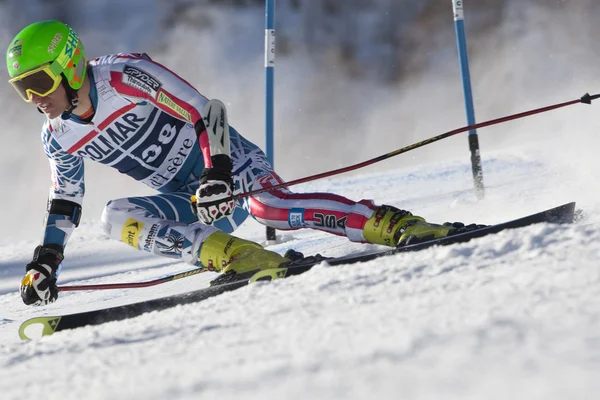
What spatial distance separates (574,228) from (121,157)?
2049mm

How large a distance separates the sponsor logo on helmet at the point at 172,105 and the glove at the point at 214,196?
0.36 metres

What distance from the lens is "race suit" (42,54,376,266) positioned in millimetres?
2916

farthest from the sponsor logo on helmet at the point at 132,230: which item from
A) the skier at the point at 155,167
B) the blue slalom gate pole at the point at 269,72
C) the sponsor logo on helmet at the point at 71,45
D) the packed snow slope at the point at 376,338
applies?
the blue slalom gate pole at the point at 269,72

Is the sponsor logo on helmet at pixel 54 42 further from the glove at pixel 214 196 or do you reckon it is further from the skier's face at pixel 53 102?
the glove at pixel 214 196

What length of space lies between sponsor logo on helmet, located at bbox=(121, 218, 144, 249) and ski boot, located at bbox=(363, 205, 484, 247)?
0.93 m

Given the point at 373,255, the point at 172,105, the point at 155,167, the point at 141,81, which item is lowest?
the point at 373,255

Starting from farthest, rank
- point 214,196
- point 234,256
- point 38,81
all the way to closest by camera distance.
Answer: point 38,81
point 234,256
point 214,196

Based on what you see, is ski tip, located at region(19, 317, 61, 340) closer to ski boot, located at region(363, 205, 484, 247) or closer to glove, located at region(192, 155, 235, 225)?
glove, located at region(192, 155, 235, 225)

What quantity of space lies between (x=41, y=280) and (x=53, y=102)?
0.76m

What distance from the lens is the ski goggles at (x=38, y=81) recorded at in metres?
2.83

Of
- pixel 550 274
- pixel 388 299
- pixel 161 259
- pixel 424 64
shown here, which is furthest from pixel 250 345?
pixel 424 64

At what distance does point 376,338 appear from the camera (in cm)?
143

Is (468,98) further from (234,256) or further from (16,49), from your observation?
(16,49)

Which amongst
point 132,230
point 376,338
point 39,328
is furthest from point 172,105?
point 376,338
